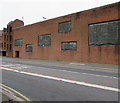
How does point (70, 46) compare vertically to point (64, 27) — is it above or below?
below

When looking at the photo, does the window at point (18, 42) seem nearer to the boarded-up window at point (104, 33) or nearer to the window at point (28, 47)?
the window at point (28, 47)

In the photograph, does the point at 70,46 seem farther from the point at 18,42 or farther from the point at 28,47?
the point at 18,42

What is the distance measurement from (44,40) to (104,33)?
48.3 ft

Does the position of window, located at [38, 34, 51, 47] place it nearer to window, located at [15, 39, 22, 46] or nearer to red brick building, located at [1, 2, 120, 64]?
red brick building, located at [1, 2, 120, 64]

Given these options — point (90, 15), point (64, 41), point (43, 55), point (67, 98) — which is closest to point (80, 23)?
point (90, 15)

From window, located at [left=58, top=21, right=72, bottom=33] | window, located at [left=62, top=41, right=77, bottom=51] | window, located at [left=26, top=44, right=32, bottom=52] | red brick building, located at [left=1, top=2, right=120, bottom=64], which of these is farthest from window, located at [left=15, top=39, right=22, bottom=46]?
window, located at [left=62, top=41, right=77, bottom=51]

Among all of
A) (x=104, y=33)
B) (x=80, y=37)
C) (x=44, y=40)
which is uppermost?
(x=104, y=33)

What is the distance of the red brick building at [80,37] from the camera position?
1712 centimetres

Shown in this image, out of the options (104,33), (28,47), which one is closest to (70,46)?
(104,33)

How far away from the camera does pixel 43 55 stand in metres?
26.9

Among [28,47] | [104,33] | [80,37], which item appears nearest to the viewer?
[104,33]

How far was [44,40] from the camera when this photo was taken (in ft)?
89.5

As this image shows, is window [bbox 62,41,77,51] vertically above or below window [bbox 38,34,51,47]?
below

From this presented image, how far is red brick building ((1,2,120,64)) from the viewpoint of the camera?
17125 mm
